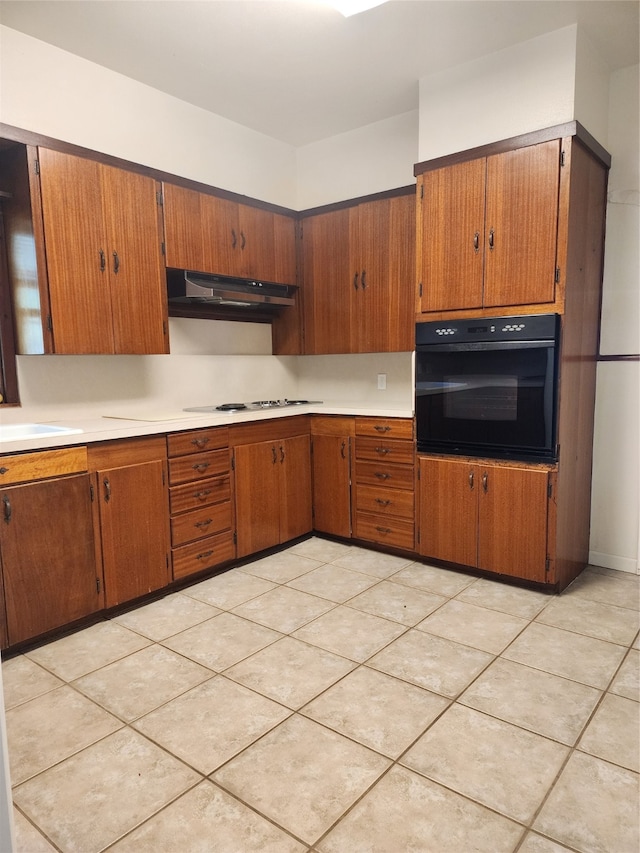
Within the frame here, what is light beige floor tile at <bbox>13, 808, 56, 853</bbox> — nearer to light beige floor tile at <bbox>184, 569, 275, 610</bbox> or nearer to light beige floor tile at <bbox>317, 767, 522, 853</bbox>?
light beige floor tile at <bbox>317, 767, 522, 853</bbox>

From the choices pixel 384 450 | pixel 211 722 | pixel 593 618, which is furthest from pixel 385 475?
pixel 211 722

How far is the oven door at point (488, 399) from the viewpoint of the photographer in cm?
275

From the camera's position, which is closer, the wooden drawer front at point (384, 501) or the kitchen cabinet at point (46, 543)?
the kitchen cabinet at point (46, 543)

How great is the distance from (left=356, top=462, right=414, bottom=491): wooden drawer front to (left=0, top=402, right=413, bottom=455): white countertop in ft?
1.04

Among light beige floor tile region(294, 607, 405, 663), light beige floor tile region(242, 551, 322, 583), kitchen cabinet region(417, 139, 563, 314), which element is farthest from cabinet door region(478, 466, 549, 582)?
light beige floor tile region(242, 551, 322, 583)

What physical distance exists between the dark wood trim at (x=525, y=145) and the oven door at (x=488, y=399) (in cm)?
97

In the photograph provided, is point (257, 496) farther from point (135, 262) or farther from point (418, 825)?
point (418, 825)

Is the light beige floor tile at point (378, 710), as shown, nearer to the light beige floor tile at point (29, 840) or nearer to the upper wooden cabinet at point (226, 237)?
the light beige floor tile at point (29, 840)

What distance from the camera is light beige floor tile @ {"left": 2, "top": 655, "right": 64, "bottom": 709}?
6.72ft

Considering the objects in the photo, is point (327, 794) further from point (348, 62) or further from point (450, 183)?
point (348, 62)

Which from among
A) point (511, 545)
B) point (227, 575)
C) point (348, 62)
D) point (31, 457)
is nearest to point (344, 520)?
point (227, 575)

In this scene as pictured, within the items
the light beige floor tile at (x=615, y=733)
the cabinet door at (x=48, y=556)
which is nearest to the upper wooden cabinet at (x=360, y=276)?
the cabinet door at (x=48, y=556)

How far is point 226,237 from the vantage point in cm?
348

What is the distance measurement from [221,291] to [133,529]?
1462 mm
